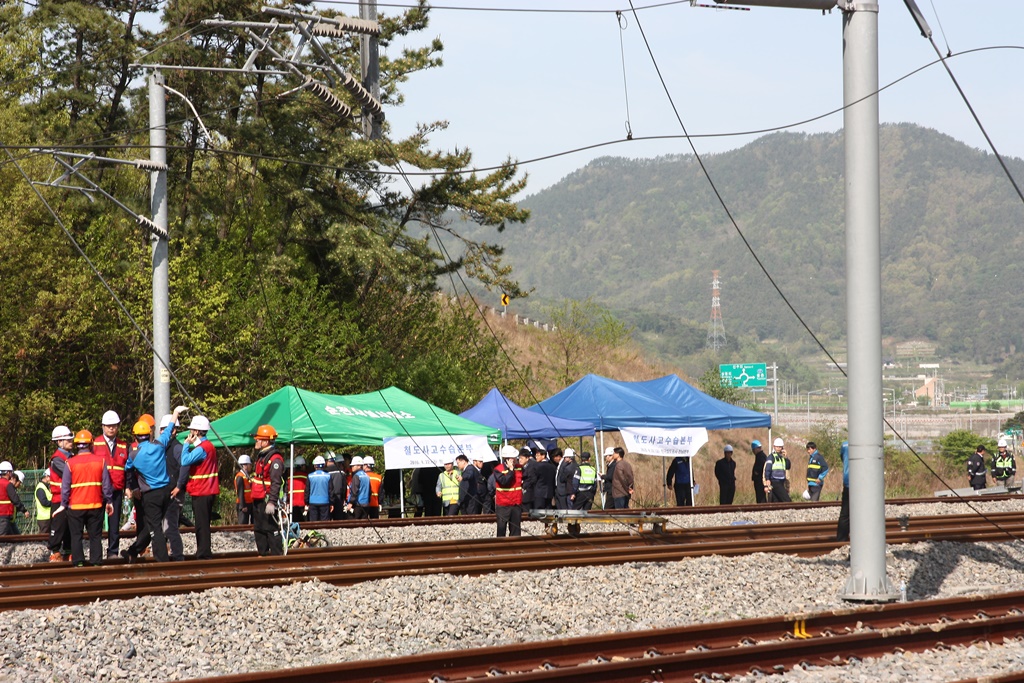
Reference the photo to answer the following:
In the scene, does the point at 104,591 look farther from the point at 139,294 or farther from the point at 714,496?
the point at 714,496

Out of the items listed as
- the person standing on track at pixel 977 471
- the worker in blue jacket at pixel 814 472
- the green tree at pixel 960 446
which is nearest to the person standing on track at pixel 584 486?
the worker in blue jacket at pixel 814 472

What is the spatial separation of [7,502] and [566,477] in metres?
10.6

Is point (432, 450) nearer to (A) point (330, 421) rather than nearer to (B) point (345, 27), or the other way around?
(A) point (330, 421)

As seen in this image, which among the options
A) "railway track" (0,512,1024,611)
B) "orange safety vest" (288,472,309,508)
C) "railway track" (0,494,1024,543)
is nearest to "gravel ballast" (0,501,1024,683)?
"railway track" (0,512,1024,611)

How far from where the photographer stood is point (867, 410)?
12828 millimetres

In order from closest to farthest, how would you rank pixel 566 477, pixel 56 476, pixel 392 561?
1. pixel 392 561
2. pixel 56 476
3. pixel 566 477

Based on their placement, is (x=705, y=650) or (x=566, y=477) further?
(x=566, y=477)

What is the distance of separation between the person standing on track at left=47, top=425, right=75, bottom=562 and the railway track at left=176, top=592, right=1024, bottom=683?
896 cm

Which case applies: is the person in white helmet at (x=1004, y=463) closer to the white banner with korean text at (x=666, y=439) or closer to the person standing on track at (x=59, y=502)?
the white banner with korean text at (x=666, y=439)

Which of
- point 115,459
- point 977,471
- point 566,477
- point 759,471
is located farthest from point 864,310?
point 977,471

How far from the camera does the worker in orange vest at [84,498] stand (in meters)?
15.5

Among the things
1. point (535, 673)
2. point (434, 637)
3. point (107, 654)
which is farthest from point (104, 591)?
point (535, 673)

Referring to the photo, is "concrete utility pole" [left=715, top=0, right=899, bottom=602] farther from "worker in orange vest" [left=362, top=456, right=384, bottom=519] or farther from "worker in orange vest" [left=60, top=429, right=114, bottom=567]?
"worker in orange vest" [left=362, top=456, right=384, bottom=519]

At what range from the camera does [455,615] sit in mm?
11859
